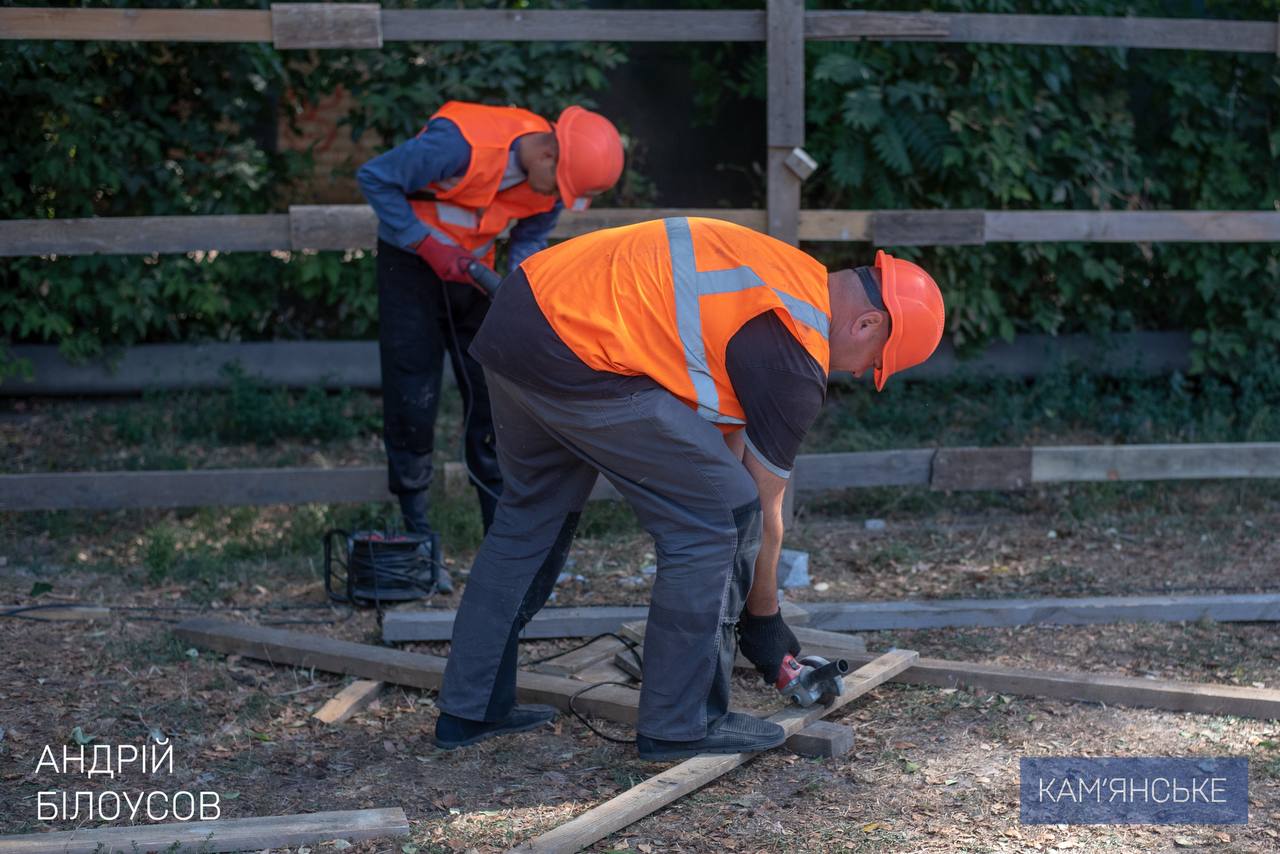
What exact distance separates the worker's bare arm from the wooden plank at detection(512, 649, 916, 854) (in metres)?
0.34

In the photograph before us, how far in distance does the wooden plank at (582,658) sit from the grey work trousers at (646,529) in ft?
1.52

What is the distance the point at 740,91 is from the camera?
743 centimetres

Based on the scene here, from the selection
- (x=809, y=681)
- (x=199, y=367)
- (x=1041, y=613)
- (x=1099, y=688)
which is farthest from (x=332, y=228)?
(x=1099, y=688)

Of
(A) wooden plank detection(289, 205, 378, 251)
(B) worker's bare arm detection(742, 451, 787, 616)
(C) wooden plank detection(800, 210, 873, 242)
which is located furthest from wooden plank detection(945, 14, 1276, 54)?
(B) worker's bare arm detection(742, 451, 787, 616)

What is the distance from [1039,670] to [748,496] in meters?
1.49

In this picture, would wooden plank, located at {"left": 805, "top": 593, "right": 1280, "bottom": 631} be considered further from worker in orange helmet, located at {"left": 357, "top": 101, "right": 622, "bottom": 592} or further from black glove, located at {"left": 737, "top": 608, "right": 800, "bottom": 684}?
worker in orange helmet, located at {"left": 357, "top": 101, "right": 622, "bottom": 592}

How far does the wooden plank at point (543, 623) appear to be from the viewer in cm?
470

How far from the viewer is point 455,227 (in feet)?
16.6

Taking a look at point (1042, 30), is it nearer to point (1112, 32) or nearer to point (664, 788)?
point (1112, 32)

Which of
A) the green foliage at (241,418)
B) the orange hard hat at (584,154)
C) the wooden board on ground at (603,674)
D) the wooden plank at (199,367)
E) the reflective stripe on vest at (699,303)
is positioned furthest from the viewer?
the wooden plank at (199,367)

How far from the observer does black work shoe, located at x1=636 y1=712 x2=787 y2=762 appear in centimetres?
366

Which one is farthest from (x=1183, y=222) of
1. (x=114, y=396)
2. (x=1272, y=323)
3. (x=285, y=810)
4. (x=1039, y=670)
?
(x=114, y=396)

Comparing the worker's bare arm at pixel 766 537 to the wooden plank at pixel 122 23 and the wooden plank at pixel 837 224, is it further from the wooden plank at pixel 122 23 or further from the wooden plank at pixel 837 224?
the wooden plank at pixel 122 23

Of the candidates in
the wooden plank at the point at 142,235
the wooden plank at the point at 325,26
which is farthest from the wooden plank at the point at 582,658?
the wooden plank at the point at 325,26
